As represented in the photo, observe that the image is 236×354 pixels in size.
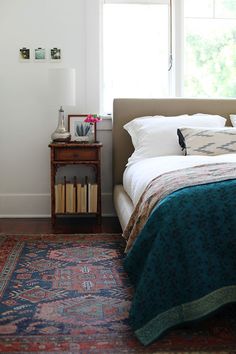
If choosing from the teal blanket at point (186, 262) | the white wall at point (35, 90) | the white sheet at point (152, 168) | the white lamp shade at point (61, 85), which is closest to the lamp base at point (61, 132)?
the white lamp shade at point (61, 85)

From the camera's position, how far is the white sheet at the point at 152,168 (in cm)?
301

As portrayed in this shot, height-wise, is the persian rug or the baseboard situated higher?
the baseboard

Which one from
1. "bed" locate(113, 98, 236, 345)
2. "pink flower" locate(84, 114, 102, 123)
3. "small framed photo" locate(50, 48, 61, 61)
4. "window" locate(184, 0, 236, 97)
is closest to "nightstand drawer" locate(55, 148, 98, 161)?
"pink flower" locate(84, 114, 102, 123)

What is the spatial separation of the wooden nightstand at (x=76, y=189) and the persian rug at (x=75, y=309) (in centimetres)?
73

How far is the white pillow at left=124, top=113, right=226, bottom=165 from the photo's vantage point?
4039mm

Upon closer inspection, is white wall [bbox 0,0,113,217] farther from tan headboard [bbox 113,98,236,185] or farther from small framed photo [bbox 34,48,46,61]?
tan headboard [bbox 113,98,236,185]

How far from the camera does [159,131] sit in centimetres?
409

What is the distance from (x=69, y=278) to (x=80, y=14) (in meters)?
2.72

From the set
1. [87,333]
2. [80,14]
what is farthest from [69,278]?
[80,14]

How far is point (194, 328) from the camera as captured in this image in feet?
7.10

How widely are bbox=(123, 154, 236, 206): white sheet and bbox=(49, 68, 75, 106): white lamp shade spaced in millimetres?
992

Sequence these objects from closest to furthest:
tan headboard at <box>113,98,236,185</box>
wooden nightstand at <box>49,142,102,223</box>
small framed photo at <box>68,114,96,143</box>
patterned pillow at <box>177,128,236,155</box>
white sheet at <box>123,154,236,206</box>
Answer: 1. white sheet at <box>123,154,236,206</box>
2. patterned pillow at <box>177,128,236,155</box>
3. wooden nightstand at <box>49,142,102,223</box>
4. tan headboard at <box>113,98,236,185</box>
5. small framed photo at <box>68,114,96,143</box>

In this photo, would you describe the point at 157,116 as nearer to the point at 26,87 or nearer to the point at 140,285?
the point at 26,87

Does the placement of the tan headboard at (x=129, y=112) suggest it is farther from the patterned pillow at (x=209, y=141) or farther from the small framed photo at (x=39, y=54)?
the small framed photo at (x=39, y=54)
